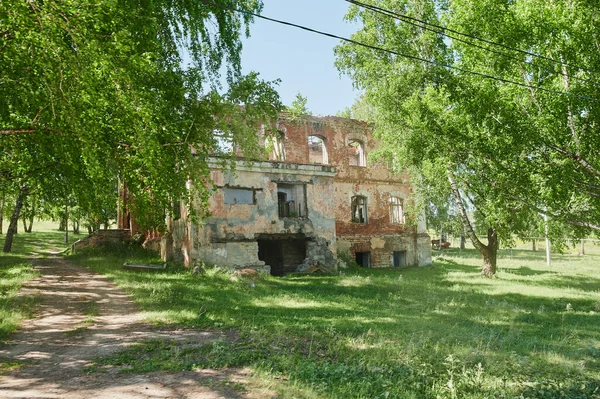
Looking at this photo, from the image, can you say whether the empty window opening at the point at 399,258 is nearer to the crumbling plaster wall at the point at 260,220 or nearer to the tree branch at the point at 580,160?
the crumbling plaster wall at the point at 260,220

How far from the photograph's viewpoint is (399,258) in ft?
91.2

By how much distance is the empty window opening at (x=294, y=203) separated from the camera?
21.0 meters

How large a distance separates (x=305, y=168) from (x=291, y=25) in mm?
14329

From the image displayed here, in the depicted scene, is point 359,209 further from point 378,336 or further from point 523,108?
point 378,336

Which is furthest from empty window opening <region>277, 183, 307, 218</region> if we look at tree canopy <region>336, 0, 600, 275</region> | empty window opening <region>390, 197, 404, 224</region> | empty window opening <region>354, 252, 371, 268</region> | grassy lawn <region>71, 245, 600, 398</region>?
empty window opening <region>390, 197, 404, 224</region>

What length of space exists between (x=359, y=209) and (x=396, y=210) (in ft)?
8.89

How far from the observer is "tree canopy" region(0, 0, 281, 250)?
6.20 metres

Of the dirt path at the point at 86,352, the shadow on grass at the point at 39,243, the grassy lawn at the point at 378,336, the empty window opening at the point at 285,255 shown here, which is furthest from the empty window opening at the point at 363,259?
the shadow on grass at the point at 39,243

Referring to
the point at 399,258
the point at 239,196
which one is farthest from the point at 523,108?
the point at 399,258

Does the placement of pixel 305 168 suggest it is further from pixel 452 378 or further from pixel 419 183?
pixel 452 378

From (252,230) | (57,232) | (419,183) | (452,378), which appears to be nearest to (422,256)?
(419,183)

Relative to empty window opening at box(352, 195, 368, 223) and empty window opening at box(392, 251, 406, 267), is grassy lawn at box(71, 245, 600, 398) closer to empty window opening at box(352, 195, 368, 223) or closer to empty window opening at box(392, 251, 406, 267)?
empty window opening at box(352, 195, 368, 223)

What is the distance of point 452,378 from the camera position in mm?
6102

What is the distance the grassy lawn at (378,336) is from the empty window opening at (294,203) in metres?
4.53
